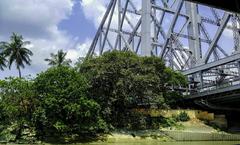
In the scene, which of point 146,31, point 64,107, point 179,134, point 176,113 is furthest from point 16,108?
point 146,31

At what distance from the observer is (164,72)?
6312 cm

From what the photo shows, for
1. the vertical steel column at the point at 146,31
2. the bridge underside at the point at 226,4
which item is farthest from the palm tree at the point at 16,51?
the bridge underside at the point at 226,4

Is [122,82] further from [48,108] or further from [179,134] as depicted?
[48,108]

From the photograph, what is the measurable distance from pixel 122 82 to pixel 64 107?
9696 millimetres

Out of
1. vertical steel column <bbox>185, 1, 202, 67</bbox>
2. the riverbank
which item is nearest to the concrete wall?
the riverbank

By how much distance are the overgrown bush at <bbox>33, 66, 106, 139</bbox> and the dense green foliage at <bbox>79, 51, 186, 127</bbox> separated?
11.9 feet

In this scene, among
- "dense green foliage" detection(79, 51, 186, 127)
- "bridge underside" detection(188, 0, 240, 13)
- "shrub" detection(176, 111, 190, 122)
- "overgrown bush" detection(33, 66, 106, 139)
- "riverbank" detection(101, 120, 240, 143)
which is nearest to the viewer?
"bridge underside" detection(188, 0, 240, 13)

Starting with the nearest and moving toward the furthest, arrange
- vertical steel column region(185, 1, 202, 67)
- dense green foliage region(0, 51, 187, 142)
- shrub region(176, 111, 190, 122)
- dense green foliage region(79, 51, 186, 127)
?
dense green foliage region(0, 51, 187, 142)
dense green foliage region(79, 51, 186, 127)
shrub region(176, 111, 190, 122)
vertical steel column region(185, 1, 202, 67)

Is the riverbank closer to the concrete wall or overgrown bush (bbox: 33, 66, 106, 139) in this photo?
the concrete wall

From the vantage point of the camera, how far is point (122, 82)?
55.8 meters

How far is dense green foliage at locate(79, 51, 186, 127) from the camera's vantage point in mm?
56156

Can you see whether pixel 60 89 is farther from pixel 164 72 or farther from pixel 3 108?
pixel 164 72

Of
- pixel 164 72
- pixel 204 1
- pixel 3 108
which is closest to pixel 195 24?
pixel 164 72

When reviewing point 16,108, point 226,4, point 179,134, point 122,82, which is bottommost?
point 179,134
